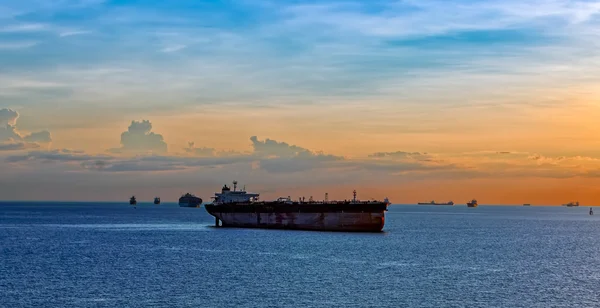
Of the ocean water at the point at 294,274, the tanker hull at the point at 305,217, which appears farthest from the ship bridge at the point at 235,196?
the ocean water at the point at 294,274

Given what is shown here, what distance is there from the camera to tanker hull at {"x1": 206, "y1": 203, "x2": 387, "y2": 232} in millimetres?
137125

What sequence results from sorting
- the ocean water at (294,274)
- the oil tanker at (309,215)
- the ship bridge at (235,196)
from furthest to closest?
the ship bridge at (235,196) → the oil tanker at (309,215) → the ocean water at (294,274)

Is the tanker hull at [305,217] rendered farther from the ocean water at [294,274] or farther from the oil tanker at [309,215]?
the ocean water at [294,274]

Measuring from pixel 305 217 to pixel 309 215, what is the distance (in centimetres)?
103

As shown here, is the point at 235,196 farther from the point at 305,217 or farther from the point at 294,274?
the point at 294,274

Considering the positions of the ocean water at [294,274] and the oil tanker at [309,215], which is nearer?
the ocean water at [294,274]

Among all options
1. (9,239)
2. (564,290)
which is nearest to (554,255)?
(564,290)

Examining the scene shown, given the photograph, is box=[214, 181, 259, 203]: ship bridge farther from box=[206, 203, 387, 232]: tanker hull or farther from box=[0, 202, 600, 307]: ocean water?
box=[0, 202, 600, 307]: ocean water

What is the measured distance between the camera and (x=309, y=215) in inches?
5659

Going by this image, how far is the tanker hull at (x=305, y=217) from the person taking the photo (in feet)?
450

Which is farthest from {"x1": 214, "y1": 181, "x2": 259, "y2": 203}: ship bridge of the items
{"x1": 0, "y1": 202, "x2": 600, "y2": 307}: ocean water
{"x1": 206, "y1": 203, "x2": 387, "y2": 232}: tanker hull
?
{"x1": 0, "y1": 202, "x2": 600, "y2": 307}: ocean water

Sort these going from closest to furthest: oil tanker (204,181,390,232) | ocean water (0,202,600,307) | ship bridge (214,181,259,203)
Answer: ocean water (0,202,600,307) < oil tanker (204,181,390,232) < ship bridge (214,181,259,203)

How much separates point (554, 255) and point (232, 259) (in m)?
47.4

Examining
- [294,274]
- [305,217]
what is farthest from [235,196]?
[294,274]
